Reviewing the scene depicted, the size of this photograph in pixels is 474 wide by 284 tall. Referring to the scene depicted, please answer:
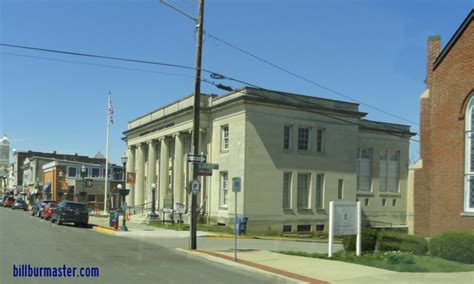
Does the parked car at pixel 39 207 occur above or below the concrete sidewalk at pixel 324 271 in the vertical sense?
below

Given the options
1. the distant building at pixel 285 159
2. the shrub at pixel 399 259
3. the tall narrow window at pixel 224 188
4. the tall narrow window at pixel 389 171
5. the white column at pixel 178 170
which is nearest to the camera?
the shrub at pixel 399 259

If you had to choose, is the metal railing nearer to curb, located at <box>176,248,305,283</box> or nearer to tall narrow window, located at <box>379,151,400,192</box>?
tall narrow window, located at <box>379,151,400,192</box>

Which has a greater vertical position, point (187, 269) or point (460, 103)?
point (460, 103)

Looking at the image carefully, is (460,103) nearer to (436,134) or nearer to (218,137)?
(436,134)

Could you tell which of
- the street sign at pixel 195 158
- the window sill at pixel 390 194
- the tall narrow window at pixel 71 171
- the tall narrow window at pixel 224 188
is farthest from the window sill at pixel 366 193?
the tall narrow window at pixel 71 171

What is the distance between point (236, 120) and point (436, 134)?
19.3 meters

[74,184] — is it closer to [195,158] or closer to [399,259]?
[195,158]

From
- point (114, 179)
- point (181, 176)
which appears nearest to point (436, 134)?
point (181, 176)

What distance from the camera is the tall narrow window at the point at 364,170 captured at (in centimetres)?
4603

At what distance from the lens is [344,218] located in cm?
1866

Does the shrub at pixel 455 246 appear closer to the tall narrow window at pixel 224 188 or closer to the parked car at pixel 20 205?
the tall narrow window at pixel 224 188

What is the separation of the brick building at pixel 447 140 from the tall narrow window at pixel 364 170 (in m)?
25.0

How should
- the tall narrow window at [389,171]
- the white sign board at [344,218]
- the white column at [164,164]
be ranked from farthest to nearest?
1. the white column at [164,164]
2. the tall narrow window at [389,171]
3. the white sign board at [344,218]

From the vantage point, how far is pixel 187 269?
14945 mm
